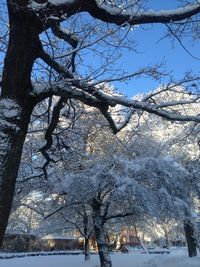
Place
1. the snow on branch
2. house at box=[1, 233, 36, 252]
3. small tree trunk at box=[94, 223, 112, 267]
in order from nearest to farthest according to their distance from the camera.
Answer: the snow on branch → small tree trunk at box=[94, 223, 112, 267] → house at box=[1, 233, 36, 252]

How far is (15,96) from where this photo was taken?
4.99 metres

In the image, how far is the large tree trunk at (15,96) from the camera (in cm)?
456

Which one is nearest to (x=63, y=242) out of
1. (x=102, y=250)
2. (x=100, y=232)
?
(x=100, y=232)

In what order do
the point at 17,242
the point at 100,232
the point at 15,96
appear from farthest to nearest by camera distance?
the point at 17,242 → the point at 100,232 → the point at 15,96

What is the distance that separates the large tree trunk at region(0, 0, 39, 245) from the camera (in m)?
4.56

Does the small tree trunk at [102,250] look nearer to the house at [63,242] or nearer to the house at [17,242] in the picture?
the house at [17,242]

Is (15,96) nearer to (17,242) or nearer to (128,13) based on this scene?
(128,13)

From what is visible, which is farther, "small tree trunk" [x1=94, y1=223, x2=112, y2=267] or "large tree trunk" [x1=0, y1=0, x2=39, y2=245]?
"small tree trunk" [x1=94, y1=223, x2=112, y2=267]

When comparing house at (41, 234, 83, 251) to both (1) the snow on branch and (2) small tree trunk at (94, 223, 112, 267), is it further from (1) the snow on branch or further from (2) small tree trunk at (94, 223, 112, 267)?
(1) the snow on branch

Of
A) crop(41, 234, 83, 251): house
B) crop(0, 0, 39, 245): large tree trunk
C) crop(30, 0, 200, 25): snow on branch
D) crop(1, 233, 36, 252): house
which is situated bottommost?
crop(0, 0, 39, 245): large tree trunk

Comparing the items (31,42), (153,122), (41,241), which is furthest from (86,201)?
(41,241)

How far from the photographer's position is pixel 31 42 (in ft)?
17.0

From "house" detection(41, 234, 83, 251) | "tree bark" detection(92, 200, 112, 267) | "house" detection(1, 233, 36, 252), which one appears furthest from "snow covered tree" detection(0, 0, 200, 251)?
"house" detection(41, 234, 83, 251)

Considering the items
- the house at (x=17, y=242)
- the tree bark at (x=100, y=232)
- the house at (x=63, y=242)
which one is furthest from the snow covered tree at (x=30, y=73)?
the house at (x=63, y=242)
